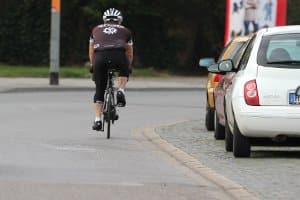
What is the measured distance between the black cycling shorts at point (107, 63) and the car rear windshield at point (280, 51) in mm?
3230

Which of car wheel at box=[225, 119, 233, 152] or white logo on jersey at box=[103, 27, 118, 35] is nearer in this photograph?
car wheel at box=[225, 119, 233, 152]

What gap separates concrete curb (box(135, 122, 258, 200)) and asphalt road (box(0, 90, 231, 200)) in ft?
0.28

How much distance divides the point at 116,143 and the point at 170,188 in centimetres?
454

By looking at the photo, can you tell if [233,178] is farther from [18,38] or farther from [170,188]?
[18,38]

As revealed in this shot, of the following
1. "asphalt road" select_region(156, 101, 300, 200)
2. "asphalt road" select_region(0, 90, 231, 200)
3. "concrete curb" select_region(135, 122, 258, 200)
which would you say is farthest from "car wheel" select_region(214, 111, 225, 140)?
"asphalt road" select_region(0, 90, 231, 200)

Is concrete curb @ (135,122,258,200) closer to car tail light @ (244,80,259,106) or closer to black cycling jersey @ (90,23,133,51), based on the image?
car tail light @ (244,80,259,106)

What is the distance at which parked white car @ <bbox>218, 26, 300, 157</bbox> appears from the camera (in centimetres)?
1091

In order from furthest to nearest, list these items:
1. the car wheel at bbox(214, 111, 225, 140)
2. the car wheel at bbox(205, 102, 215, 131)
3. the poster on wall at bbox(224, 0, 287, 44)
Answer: the poster on wall at bbox(224, 0, 287, 44) → the car wheel at bbox(205, 102, 215, 131) → the car wheel at bbox(214, 111, 225, 140)

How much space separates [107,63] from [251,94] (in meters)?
3.80

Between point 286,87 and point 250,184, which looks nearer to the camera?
point 250,184

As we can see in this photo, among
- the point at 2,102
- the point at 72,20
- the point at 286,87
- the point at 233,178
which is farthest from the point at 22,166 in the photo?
the point at 72,20

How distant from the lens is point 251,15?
1148 inches

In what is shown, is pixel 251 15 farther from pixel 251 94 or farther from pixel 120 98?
pixel 251 94

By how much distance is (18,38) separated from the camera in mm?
43188
